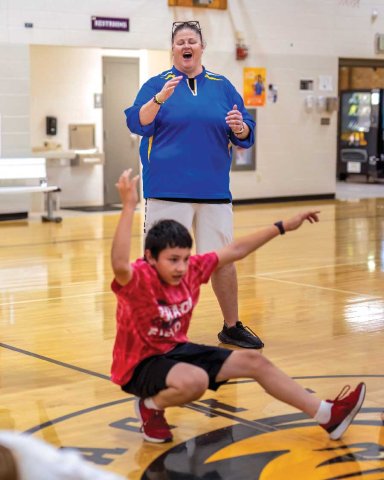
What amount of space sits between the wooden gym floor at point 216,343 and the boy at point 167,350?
0.46 feet

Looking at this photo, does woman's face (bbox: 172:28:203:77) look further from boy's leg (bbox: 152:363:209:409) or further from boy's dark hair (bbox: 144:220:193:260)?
boy's leg (bbox: 152:363:209:409)

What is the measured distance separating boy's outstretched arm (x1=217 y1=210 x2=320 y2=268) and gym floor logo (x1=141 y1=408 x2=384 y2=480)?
0.75m

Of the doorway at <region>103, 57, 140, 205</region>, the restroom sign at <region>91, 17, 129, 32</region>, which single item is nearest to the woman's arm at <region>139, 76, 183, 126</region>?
the restroom sign at <region>91, 17, 129, 32</region>

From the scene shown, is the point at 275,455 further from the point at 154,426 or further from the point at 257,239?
the point at 257,239

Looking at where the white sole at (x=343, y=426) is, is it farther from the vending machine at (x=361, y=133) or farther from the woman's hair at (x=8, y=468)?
the vending machine at (x=361, y=133)

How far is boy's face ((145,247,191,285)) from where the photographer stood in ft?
12.7

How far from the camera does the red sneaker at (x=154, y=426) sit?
13.2 feet

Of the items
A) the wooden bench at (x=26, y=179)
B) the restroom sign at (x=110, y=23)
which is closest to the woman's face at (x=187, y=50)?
the wooden bench at (x=26, y=179)

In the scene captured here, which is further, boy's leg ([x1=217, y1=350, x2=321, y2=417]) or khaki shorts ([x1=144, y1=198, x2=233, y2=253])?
khaki shorts ([x1=144, y1=198, x2=233, y2=253])

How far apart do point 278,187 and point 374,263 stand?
24.1ft

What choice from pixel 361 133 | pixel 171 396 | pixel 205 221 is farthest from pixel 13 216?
pixel 171 396

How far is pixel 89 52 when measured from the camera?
1516cm

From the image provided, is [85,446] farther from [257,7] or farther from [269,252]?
[257,7]

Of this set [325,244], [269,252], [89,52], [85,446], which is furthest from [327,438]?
[89,52]
